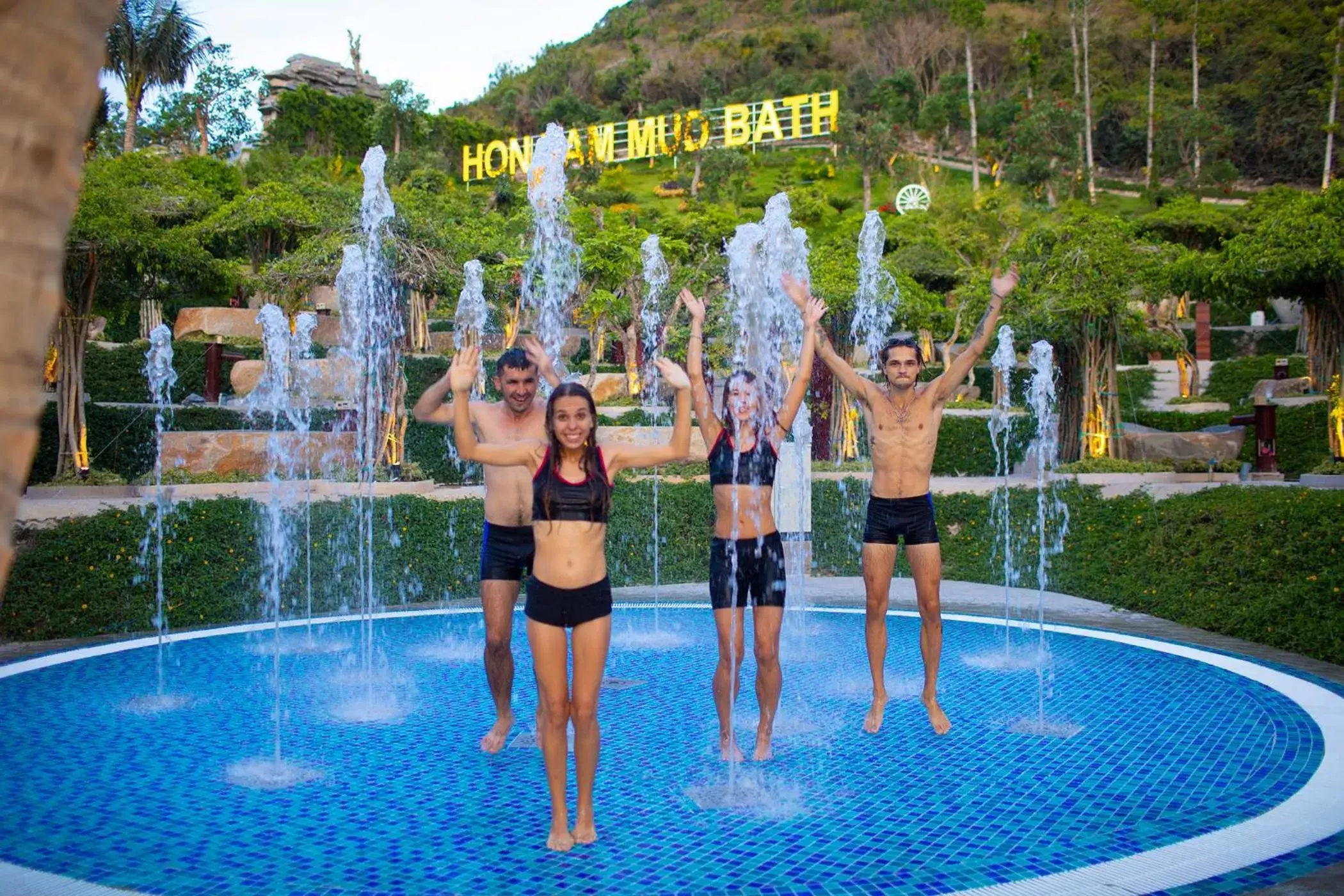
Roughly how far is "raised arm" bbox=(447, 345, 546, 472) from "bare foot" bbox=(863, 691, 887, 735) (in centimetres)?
243

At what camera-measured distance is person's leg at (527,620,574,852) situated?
3.77 metres

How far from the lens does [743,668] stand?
23.7 ft

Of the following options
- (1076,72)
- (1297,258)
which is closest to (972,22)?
(1076,72)

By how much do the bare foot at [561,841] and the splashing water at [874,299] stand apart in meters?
15.9

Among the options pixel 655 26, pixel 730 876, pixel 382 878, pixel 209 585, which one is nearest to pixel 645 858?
pixel 730 876

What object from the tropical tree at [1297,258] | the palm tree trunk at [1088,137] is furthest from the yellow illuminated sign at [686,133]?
the tropical tree at [1297,258]

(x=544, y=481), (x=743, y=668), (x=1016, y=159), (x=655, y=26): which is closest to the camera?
(x=544, y=481)

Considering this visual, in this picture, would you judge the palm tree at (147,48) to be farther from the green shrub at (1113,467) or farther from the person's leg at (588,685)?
the person's leg at (588,685)

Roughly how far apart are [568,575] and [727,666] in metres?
1.25

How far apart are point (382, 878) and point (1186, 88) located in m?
71.4

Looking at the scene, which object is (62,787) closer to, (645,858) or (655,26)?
(645,858)

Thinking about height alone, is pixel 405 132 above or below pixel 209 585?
above

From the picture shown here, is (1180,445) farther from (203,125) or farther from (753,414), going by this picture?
(203,125)

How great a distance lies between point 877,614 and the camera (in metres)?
5.48
